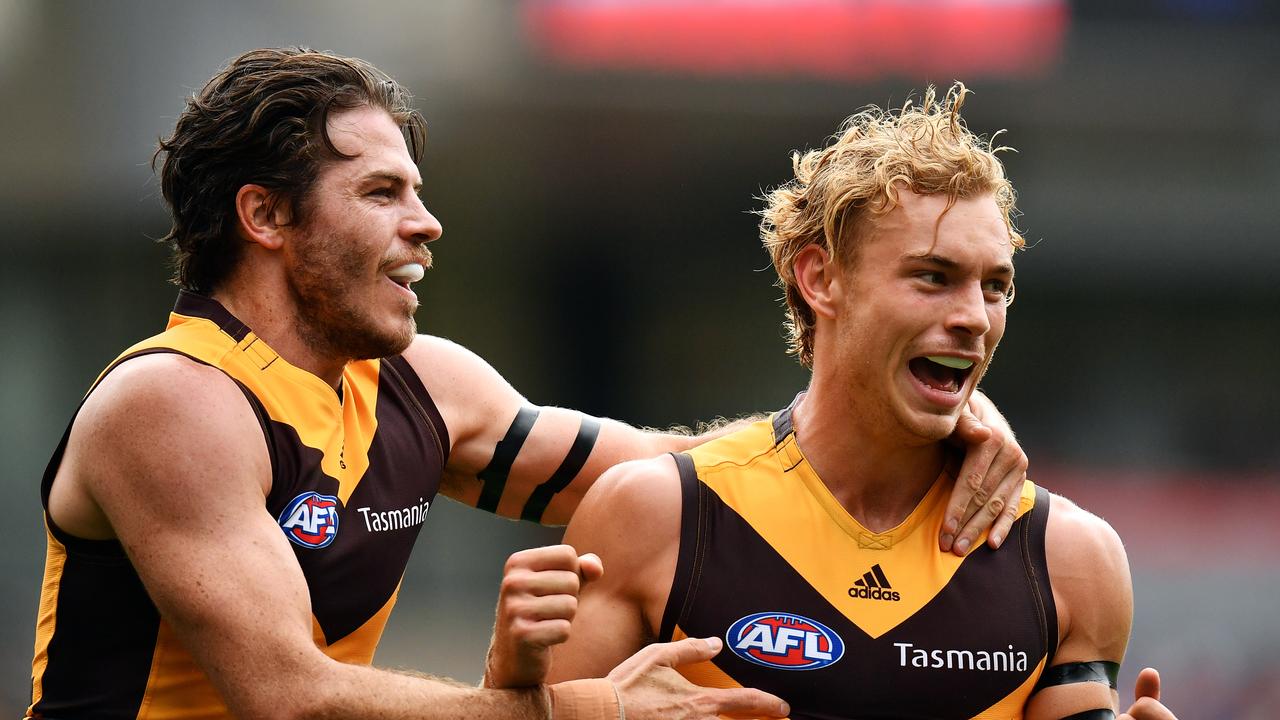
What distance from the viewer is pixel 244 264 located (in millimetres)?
4512

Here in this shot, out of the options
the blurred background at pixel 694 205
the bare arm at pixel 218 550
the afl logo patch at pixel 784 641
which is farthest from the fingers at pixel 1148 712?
the blurred background at pixel 694 205

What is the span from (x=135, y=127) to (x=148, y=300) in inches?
122

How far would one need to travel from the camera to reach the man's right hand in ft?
12.9

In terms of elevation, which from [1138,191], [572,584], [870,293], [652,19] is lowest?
[572,584]

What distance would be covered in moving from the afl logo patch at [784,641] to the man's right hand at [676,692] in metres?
0.09

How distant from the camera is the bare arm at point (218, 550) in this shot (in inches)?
150

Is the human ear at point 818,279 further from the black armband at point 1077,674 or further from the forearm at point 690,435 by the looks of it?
the black armband at point 1077,674

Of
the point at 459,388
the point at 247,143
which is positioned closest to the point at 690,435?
the point at 459,388

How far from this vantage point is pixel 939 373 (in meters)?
4.32

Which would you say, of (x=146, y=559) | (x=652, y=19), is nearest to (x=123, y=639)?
(x=146, y=559)

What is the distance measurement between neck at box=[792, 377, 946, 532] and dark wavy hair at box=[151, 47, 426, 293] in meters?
1.61

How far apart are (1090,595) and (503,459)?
1852 mm

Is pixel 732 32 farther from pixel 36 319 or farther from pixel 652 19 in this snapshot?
pixel 36 319

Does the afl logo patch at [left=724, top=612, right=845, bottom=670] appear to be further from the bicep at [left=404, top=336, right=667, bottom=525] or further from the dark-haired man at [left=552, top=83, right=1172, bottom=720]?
the bicep at [left=404, top=336, right=667, bottom=525]
